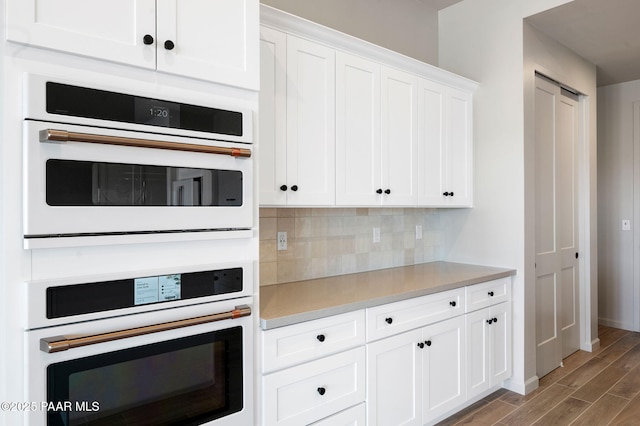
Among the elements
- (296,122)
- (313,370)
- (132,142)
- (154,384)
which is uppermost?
(296,122)

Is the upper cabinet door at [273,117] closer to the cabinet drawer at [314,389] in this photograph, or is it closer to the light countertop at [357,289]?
the light countertop at [357,289]

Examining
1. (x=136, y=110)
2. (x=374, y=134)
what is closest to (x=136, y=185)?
(x=136, y=110)

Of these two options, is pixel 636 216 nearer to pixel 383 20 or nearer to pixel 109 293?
pixel 383 20

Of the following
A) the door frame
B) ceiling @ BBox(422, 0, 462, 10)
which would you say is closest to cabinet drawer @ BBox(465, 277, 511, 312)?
ceiling @ BBox(422, 0, 462, 10)

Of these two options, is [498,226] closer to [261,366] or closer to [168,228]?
[261,366]

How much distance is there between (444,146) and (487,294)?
106 cm

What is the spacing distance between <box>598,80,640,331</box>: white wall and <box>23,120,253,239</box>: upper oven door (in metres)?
4.69

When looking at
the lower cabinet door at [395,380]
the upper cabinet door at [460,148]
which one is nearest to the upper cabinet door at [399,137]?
the upper cabinet door at [460,148]

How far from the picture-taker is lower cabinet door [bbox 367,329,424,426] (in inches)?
82.1

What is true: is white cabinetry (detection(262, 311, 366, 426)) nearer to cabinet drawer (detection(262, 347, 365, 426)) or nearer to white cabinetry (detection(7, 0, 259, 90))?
cabinet drawer (detection(262, 347, 365, 426))

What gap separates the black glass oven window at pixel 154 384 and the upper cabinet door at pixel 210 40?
93 cm

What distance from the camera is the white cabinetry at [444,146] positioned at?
2.85 meters

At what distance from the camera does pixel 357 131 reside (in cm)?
243

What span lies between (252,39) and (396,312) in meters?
1.48
